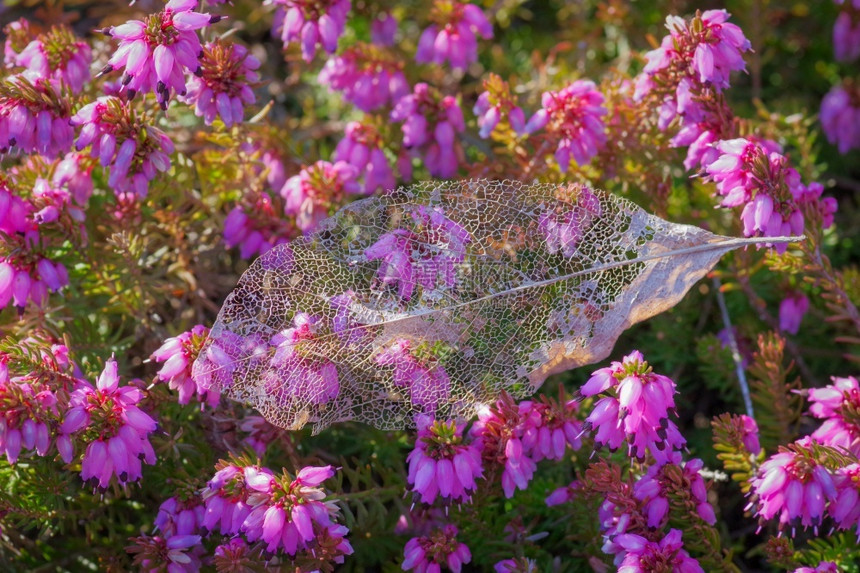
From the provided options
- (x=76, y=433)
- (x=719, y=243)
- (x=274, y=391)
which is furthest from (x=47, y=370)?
(x=719, y=243)

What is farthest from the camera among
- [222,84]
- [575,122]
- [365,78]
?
[365,78]

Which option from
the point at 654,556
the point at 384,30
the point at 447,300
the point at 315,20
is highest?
the point at 315,20

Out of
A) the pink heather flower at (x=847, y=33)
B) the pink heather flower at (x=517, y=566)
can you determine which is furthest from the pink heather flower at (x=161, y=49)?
the pink heather flower at (x=847, y=33)

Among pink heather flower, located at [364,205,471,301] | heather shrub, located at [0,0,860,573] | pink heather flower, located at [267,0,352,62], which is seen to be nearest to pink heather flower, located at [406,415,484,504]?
heather shrub, located at [0,0,860,573]

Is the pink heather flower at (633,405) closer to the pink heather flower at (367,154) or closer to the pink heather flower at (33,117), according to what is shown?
the pink heather flower at (367,154)

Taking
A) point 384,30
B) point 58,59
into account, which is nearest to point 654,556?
point 58,59

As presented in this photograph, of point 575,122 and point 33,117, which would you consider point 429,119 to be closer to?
point 575,122

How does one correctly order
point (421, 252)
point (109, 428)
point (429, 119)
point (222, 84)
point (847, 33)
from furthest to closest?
point (847, 33) < point (429, 119) < point (222, 84) < point (421, 252) < point (109, 428)
